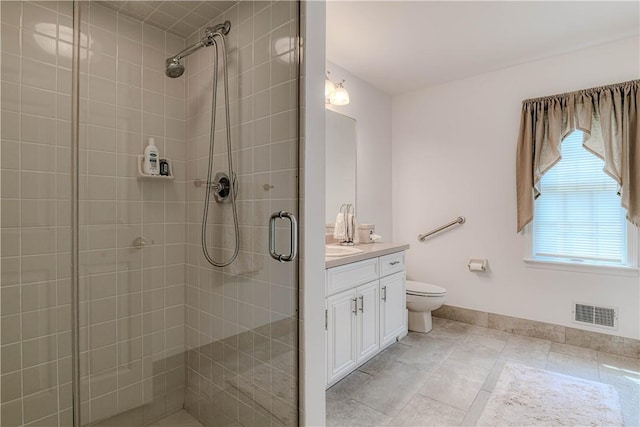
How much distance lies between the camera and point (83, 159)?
131 centimetres

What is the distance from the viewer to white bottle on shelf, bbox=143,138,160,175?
4.64ft

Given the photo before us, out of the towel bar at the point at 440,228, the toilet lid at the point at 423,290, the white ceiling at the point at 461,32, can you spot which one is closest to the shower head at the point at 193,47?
the white ceiling at the point at 461,32

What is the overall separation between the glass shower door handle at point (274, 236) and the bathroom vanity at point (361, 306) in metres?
0.53

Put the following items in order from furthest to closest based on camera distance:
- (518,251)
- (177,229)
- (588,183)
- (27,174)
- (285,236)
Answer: (518,251)
(588,183)
(177,229)
(285,236)
(27,174)

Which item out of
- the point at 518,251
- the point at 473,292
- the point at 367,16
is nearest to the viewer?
the point at 367,16

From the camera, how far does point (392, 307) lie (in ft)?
8.50

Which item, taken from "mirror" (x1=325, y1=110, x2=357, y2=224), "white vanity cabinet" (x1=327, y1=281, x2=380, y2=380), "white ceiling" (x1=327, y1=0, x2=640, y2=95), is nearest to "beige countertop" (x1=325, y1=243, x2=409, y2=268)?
"white vanity cabinet" (x1=327, y1=281, x2=380, y2=380)

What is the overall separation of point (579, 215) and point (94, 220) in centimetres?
349

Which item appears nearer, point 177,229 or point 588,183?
point 177,229

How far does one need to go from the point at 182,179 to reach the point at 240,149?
30 cm

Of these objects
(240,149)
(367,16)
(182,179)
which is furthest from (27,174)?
(367,16)

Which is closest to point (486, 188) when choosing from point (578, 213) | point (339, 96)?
point (578, 213)

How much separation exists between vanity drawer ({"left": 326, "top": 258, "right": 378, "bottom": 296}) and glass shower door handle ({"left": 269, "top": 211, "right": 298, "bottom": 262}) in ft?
1.85

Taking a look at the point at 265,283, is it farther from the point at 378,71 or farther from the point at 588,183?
the point at 588,183
